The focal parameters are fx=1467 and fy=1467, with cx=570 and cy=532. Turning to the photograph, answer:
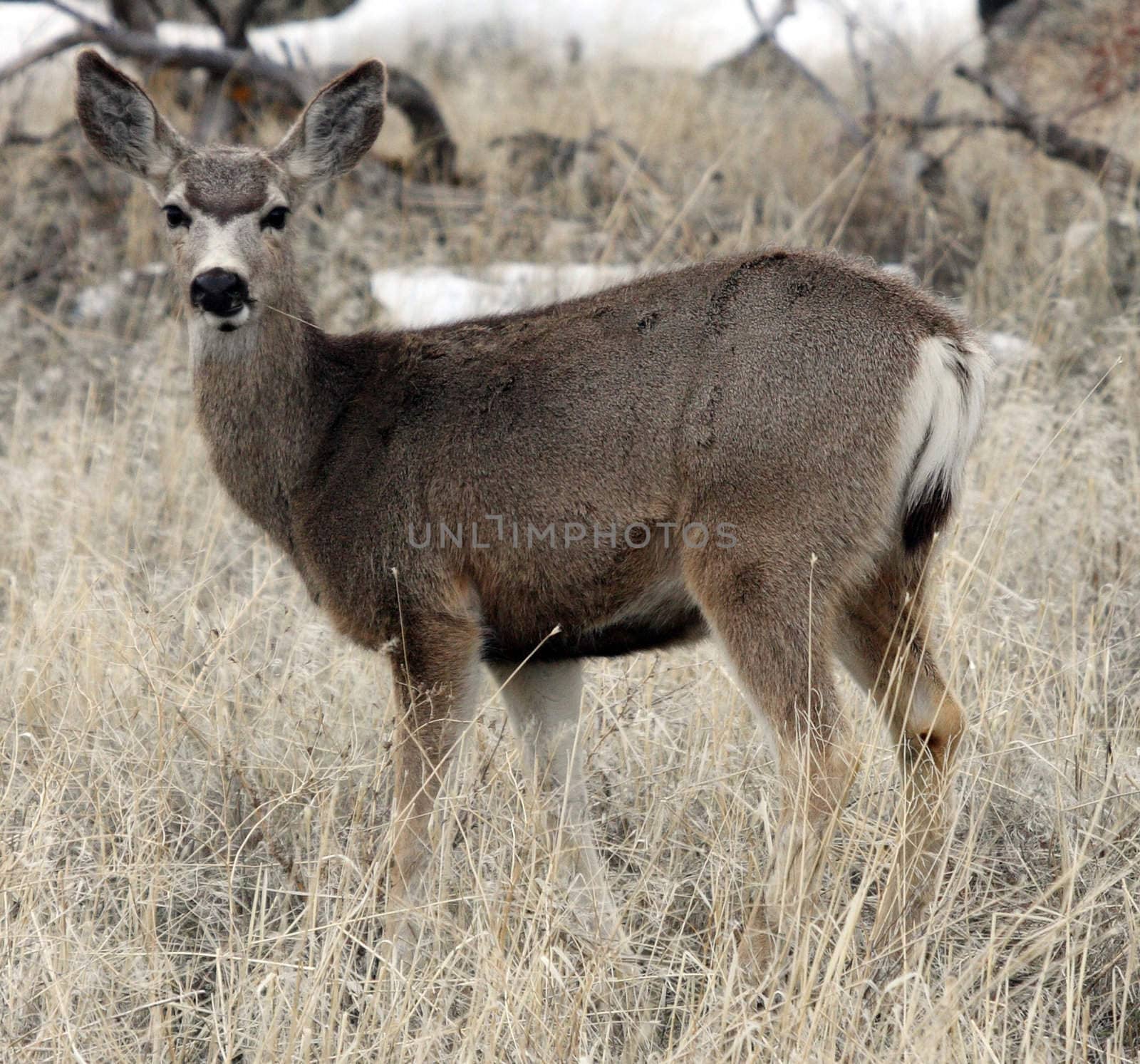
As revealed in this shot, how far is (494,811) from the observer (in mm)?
3756

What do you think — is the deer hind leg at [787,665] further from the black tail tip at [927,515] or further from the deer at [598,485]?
the black tail tip at [927,515]

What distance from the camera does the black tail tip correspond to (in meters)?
3.35

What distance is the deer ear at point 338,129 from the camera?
13.7ft

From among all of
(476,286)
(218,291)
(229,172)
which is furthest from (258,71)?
(218,291)

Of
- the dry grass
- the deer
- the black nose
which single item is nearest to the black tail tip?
the deer

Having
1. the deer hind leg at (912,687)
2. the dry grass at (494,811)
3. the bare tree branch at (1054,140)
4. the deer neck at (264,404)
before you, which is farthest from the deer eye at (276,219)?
the bare tree branch at (1054,140)

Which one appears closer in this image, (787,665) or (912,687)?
(787,665)

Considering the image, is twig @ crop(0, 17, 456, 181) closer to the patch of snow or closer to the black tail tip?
the patch of snow

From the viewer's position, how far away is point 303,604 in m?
4.97

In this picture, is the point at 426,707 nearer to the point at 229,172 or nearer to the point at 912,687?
the point at 912,687

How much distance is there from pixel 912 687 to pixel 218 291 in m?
1.95

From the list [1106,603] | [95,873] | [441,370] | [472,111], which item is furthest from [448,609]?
[472,111]

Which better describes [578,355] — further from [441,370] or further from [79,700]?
[79,700]

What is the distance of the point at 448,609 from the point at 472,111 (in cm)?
759
